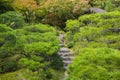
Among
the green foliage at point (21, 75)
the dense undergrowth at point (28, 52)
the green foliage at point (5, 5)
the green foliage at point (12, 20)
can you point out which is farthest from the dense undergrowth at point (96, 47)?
the green foliage at point (5, 5)

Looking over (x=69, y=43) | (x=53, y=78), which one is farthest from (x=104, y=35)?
(x=69, y=43)

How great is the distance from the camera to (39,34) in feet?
66.3

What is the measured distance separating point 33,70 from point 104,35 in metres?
4.74

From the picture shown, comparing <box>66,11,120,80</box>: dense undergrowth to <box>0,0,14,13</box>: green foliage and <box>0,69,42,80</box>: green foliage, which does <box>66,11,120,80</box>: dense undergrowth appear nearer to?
<box>0,69,42,80</box>: green foliage

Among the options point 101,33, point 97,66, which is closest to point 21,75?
point 101,33

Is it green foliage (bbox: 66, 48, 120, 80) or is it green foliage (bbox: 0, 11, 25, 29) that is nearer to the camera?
green foliage (bbox: 66, 48, 120, 80)

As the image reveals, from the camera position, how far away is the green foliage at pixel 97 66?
40.0 ft

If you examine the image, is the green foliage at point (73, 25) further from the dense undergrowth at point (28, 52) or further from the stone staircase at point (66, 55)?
the stone staircase at point (66, 55)

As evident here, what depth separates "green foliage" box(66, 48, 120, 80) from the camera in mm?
12207

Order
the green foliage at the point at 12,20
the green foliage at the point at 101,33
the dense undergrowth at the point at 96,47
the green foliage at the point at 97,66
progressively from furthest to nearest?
1. the green foliage at the point at 12,20
2. the green foliage at the point at 101,33
3. the dense undergrowth at the point at 96,47
4. the green foliage at the point at 97,66

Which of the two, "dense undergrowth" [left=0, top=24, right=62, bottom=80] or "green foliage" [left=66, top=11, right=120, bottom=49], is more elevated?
"green foliage" [left=66, top=11, right=120, bottom=49]

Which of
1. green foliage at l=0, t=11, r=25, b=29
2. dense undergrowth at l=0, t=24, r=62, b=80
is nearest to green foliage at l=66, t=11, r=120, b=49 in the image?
dense undergrowth at l=0, t=24, r=62, b=80

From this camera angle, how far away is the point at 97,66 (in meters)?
12.6

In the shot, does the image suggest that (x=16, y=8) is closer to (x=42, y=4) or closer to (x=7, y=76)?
(x=42, y=4)
